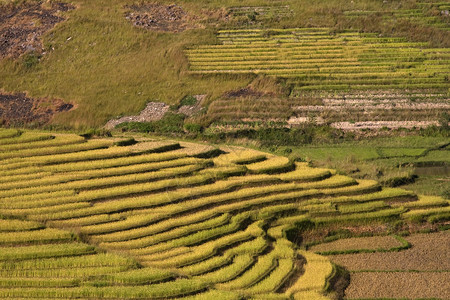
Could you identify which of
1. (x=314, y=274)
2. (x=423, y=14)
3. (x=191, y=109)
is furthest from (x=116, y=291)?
(x=423, y=14)

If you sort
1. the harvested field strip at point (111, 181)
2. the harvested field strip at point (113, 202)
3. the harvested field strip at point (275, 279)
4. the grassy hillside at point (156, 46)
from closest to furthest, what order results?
the harvested field strip at point (275, 279)
the harvested field strip at point (113, 202)
the harvested field strip at point (111, 181)
the grassy hillside at point (156, 46)

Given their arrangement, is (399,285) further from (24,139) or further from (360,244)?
(24,139)

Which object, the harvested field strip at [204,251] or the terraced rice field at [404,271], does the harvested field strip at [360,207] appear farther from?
the harvested field strip at [204,251]

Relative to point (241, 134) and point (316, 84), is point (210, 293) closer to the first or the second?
point (241, 134)

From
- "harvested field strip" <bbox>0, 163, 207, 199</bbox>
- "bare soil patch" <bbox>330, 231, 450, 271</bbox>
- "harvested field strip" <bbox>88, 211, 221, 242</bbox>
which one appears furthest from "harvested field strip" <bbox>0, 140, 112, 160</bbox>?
"bare soil patch" <bbox>330, 231, 450, 271</bbox>

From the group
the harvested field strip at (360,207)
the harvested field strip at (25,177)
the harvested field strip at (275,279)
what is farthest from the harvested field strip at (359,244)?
the harvested field strip at (25,177)
